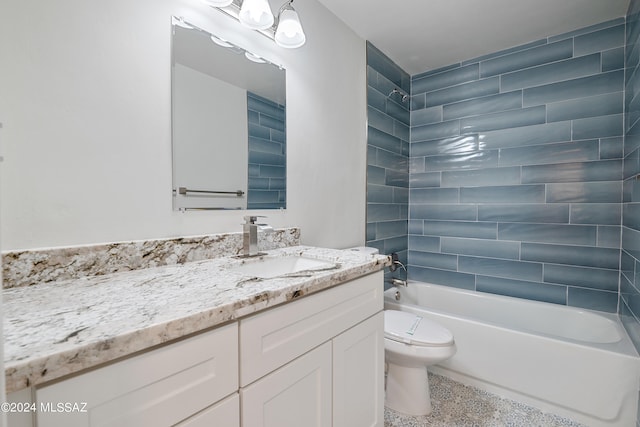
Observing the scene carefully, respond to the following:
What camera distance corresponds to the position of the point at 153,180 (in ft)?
3.57

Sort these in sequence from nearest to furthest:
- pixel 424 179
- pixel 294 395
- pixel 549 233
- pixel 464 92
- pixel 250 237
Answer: pixel 294 395, pixel 250 237, pixel 549 233, pixel 464 92, pixel 424 179

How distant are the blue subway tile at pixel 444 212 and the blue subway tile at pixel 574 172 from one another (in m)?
0.46

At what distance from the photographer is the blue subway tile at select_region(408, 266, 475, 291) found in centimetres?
257

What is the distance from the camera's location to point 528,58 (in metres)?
2.29

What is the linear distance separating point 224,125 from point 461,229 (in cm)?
218

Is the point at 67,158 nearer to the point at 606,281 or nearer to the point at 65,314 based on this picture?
the point at 65,314

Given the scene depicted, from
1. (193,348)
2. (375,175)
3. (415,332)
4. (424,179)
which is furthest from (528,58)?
(193,348)

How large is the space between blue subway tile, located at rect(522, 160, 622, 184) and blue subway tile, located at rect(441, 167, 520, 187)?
0.26 feet

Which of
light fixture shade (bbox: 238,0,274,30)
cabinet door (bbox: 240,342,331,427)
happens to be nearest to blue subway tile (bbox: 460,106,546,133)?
light fixture shade (bbox: 238,0,274,30)

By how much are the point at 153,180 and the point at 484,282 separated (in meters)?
2.55

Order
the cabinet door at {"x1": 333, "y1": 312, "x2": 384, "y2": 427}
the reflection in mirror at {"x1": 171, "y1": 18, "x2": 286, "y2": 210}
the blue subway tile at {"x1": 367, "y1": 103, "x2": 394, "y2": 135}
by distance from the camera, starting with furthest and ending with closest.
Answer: the blue subway tile at {"x1": 367, "y1": 103, "x2": 394, "y2": 135} < the reflection in mirror at {"x1": 171, "y1": 18, "x2": 286, "y2": 210} < the cabinet door at {"x1": 333, "y1": 312, "x2": 384, "y2": 427}

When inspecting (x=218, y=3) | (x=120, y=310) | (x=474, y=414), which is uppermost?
(x=218, y=3)

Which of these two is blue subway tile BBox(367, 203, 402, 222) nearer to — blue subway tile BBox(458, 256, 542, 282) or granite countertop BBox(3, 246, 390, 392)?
blue subway tile BBox(458, 256, 542, 282)

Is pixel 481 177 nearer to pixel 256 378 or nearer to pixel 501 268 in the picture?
pixel 501 268
